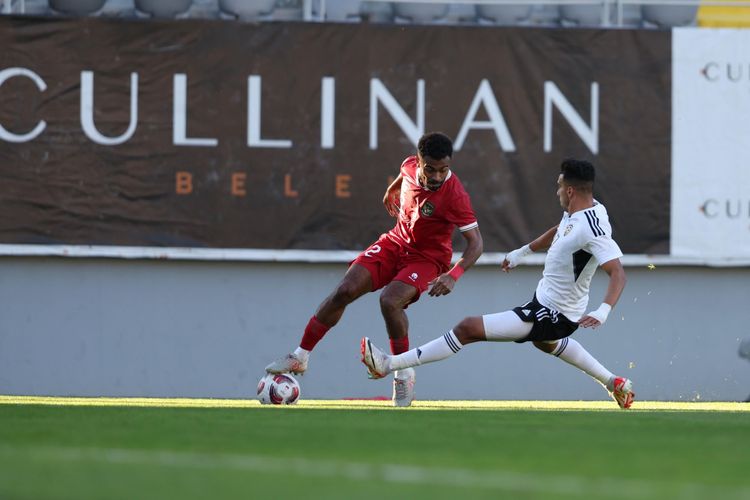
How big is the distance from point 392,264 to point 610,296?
1962mm

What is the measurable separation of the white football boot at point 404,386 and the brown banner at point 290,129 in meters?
3.70

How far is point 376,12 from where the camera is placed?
16297mm

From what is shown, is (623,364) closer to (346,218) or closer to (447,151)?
(346,218)

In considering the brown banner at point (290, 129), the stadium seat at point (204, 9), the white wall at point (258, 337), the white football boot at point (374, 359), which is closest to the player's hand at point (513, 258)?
the white football boot at point (374, 359)

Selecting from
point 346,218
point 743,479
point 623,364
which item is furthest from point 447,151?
point 743,479

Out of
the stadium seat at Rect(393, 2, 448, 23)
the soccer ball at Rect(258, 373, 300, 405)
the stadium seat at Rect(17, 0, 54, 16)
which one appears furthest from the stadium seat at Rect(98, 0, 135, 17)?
the soccer ball at Rect(258, 373, 300, 405)

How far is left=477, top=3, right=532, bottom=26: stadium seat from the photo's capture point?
16.5 meters

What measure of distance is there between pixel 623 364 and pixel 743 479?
9581mm

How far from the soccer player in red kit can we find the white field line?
487cm

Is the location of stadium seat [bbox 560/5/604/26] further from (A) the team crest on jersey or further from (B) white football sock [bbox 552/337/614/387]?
(B) white football sock [bbox 552/337/614/387]

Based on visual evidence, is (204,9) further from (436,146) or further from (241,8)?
(436,146)

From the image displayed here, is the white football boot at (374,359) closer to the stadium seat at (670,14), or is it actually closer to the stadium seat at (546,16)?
the stadium seat at (546,16)

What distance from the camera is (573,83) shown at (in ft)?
49.3

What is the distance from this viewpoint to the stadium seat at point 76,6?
1538 centimetres
